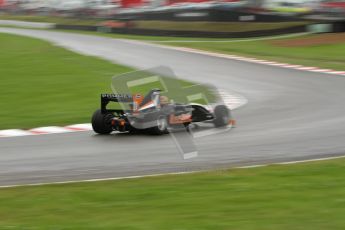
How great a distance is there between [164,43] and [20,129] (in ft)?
75.0

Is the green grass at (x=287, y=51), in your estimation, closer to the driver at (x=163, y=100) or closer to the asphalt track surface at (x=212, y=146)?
the asphalt track surface at (x=212, y=146)

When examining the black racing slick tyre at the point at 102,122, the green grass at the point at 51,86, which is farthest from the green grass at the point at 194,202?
the green grass at the point at 51,86

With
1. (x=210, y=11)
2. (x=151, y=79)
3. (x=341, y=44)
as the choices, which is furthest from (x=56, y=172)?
(x=210, y=11)

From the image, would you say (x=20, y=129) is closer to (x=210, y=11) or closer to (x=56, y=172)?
(x=56, y=172)

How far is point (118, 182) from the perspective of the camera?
292 inches

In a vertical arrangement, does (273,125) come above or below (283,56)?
above

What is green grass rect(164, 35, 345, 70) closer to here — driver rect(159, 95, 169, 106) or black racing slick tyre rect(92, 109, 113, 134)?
driver rect(159, 95, 169, 106)

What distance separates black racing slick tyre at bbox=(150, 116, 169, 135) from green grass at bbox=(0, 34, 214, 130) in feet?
2.78

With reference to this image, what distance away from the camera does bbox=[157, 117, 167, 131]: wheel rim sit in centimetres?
1059

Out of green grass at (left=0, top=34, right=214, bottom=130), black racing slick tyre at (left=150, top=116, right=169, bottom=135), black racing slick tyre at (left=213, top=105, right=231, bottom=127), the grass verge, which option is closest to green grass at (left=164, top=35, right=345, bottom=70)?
the grass verge

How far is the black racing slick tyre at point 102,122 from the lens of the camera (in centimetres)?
1091

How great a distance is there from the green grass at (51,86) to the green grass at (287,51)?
624 centimetres

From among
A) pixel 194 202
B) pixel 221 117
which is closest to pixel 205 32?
pixel 221 117

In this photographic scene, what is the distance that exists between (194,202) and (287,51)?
868 inches
